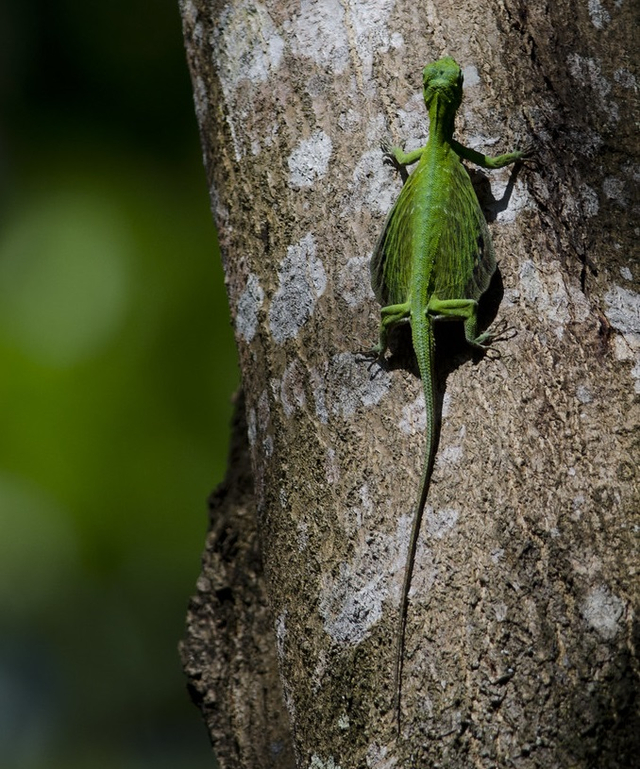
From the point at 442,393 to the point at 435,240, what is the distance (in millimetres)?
626

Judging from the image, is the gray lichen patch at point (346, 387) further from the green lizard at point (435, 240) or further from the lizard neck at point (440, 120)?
the lizard neck at point (440, 120)

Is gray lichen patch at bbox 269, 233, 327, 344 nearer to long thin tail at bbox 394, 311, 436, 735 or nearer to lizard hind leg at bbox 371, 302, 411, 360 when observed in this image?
lizard hind leg at bbox 371, 302, 411, 360

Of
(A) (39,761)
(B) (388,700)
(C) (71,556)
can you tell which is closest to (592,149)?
(B) (388,700)

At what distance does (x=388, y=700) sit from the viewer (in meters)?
2.05

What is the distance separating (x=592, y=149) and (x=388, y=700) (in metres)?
1.61

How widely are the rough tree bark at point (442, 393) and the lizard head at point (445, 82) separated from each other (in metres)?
0.07

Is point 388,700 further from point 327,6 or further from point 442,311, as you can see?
point 327,6

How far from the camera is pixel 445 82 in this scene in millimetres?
2484

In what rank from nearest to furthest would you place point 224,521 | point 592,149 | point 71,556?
1. point 592,149
2. point 224,521
3. point 71,556

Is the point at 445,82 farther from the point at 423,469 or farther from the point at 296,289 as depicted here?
the point at 423,469

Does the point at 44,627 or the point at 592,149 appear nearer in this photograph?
the point at 592,149

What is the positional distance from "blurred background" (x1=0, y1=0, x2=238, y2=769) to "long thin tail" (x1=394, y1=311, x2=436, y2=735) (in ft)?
11.3

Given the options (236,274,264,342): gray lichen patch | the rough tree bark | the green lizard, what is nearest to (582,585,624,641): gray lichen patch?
the rough tree bark

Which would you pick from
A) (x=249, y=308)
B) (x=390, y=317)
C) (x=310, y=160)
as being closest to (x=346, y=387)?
(x=390, y=317)
